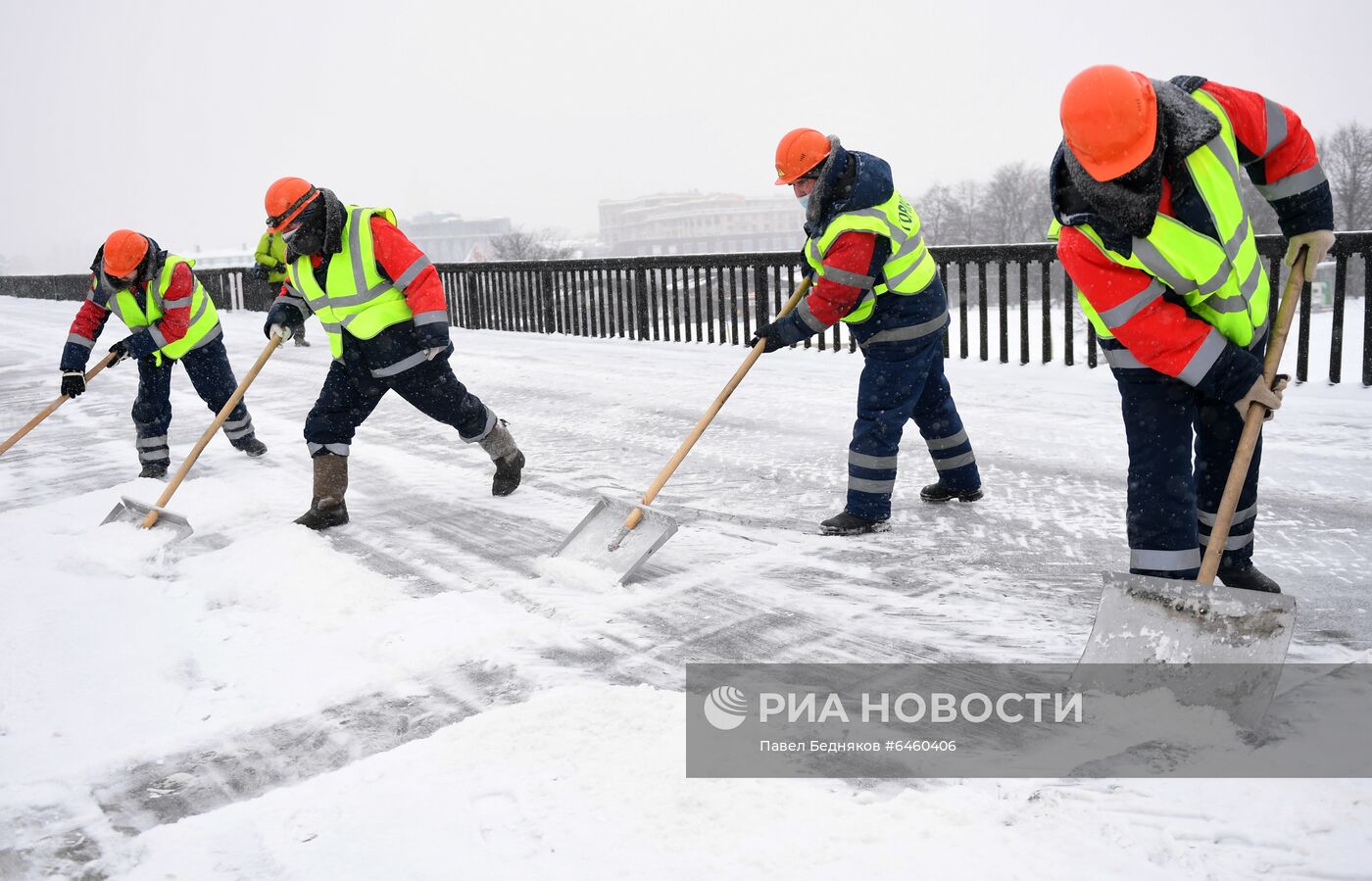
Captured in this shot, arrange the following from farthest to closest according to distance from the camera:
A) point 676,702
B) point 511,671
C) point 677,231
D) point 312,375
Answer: point 677,231 < point 312,375 < point 511,671 < point 676,702

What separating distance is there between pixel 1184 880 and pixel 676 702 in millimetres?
1345

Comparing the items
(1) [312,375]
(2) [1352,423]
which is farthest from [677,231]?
(2) [1352,423]

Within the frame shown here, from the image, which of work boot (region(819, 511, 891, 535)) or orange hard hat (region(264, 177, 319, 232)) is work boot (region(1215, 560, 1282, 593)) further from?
orange hard hat (region(264, 177, 319, 232))

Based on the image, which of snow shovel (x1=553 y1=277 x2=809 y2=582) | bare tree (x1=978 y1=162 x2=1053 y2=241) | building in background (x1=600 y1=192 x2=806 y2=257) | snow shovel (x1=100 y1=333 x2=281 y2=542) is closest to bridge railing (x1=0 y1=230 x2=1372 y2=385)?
snow shovel (x1=553 y1=277 x2=809 y2=582)

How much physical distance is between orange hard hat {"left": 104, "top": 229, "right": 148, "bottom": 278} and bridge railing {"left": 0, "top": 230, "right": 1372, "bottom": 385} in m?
5.18

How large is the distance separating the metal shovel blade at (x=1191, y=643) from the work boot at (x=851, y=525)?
5.39ft

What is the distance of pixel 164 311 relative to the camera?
6332mm

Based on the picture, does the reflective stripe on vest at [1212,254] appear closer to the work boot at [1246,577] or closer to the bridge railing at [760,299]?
the work boot at [1246,577]

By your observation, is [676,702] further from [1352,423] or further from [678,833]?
[1352,423]

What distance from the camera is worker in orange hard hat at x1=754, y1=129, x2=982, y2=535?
166 inches

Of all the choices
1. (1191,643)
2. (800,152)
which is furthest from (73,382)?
(1191,643)

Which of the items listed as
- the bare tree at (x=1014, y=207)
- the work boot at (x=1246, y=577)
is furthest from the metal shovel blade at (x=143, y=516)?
the bare tree at (x=1014, y=207)

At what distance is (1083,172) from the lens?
276 centimetres

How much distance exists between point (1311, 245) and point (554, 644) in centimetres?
269
